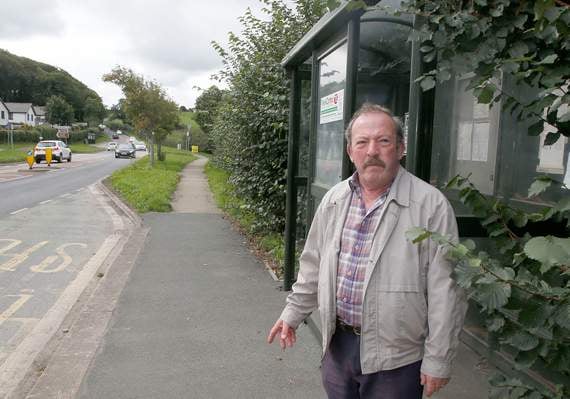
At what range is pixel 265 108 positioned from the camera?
7004 millimetres

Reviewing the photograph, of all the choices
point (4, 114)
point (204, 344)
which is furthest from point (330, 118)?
point (4, 114)

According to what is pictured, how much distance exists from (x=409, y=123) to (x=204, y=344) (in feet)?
8.27

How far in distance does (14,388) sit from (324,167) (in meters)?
2.80

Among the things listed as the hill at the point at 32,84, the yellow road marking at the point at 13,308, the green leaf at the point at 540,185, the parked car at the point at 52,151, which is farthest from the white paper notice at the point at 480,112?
the hill at the point at 32,84

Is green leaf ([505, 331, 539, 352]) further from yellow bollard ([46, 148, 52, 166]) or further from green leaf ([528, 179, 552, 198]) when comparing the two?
yellow bollard ([46, 148, 52, 166])

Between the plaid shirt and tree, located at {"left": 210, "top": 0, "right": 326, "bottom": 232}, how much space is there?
179 inches

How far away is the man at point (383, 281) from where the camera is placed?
1.94m

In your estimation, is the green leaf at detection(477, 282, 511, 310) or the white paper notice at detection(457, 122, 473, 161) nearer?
the green leaf at detection(477, 282, 511, 310)

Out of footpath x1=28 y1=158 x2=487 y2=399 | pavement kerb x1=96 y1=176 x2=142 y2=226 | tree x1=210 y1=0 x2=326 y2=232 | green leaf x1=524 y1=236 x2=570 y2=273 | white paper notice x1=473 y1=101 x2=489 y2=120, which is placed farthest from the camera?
pavement kerb x1=96 y1=176 x2=142 y2=226

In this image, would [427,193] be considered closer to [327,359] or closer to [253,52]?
[327,359]

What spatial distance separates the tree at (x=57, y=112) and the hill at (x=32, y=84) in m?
18.7

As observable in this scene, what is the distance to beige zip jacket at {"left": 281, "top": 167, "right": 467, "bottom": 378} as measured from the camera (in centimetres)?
192

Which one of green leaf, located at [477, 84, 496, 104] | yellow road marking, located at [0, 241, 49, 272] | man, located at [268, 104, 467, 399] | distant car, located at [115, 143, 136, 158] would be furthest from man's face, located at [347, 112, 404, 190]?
distant car, located at [115, 143, 136, 158]

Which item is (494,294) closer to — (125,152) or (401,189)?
(401,189)
